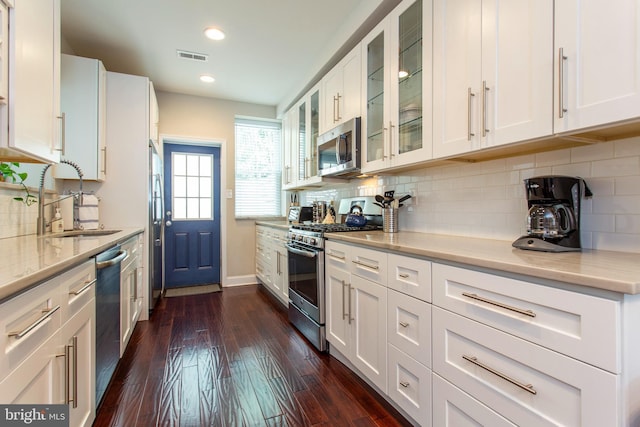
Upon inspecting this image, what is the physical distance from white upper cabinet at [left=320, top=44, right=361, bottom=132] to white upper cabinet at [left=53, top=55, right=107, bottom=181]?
2062 millimetres

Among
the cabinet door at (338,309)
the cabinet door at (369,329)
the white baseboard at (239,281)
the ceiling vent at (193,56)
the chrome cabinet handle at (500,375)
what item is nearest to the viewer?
the chrome cabinet handle at (500,375)

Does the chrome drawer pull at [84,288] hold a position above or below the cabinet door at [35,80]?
below

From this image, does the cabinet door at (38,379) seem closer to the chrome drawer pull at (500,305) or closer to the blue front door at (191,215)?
the chrome drawer pull at (500,305)

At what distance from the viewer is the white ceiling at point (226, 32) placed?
241 cm

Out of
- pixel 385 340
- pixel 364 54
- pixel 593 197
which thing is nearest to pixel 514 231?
pixel 593 197

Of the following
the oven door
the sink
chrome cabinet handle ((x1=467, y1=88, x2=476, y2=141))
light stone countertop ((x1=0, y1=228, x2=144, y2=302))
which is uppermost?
chrome cabinet handle ((x1=467, y1=88, x2=476, y2=141))

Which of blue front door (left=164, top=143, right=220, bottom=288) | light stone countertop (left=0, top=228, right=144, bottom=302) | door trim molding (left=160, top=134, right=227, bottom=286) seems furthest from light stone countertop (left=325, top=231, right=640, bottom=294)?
blue front door (left=164, top=143, right=220, bottom=288)

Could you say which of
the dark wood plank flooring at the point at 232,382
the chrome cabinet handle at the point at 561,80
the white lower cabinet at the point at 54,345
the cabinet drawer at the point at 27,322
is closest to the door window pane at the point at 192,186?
the dark wood plank flooring at the point at 232,382

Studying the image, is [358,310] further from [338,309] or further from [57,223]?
[57,223]

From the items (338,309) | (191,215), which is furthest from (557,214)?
(191,215)

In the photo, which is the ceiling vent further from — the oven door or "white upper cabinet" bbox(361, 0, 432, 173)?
the oven door

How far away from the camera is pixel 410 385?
1.49 meters

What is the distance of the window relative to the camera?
4.57m

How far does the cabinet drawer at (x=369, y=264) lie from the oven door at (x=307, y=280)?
43cm
